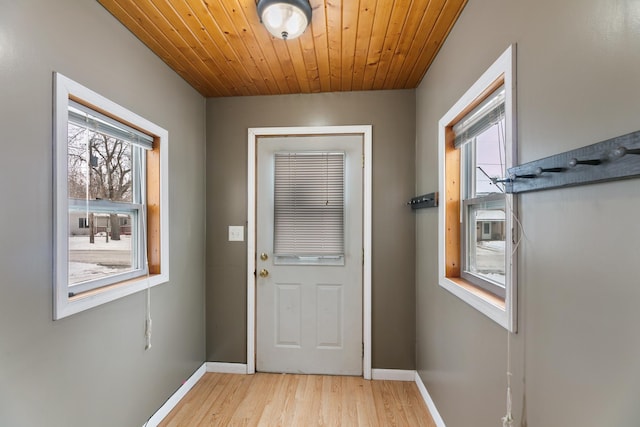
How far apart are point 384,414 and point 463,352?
0.91 meters

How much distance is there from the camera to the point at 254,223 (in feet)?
8.56

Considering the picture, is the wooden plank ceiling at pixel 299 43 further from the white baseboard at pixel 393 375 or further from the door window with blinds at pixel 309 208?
the white baseboard at pixel 393 375

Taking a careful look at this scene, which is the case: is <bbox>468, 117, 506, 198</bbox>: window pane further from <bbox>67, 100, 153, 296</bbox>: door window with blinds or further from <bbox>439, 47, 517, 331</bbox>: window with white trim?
<bbox>67, 100, 153, 296</bbox>: door window with blinds

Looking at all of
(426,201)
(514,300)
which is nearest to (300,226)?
(426,201)

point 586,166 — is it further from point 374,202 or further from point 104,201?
point 104,201

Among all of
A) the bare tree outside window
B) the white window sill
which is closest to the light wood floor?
the white window sill

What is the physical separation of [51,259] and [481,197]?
202 centimetres

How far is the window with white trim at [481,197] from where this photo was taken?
1087 millimetres

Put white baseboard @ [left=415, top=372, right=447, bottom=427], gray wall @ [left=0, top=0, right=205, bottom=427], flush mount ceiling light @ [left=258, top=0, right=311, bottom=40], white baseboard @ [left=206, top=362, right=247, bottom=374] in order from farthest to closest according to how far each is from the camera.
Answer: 1. white baseboard @ [left=206, top=362, right=247, bottom=374]
2. white baseboard @ [left=415, top=372, right=447, bottom=427]
3. flush mount ceiling light @ [left=258, top=0, right=311, bottom=40]
4. gray wall @ [left=0, top=0, right=205, bottom=427]

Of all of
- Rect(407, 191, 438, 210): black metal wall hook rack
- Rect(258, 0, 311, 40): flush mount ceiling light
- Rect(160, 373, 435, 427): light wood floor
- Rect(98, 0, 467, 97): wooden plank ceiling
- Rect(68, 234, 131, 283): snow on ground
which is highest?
Rect(98, 0, 467, 97): wooden plank ceiling

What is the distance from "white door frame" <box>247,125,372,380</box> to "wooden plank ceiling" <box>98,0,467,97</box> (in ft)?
1.14

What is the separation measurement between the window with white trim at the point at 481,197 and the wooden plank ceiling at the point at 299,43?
520mm

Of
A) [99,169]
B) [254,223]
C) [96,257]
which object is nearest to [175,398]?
[96,257]

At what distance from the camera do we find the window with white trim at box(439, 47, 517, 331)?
109 cm
